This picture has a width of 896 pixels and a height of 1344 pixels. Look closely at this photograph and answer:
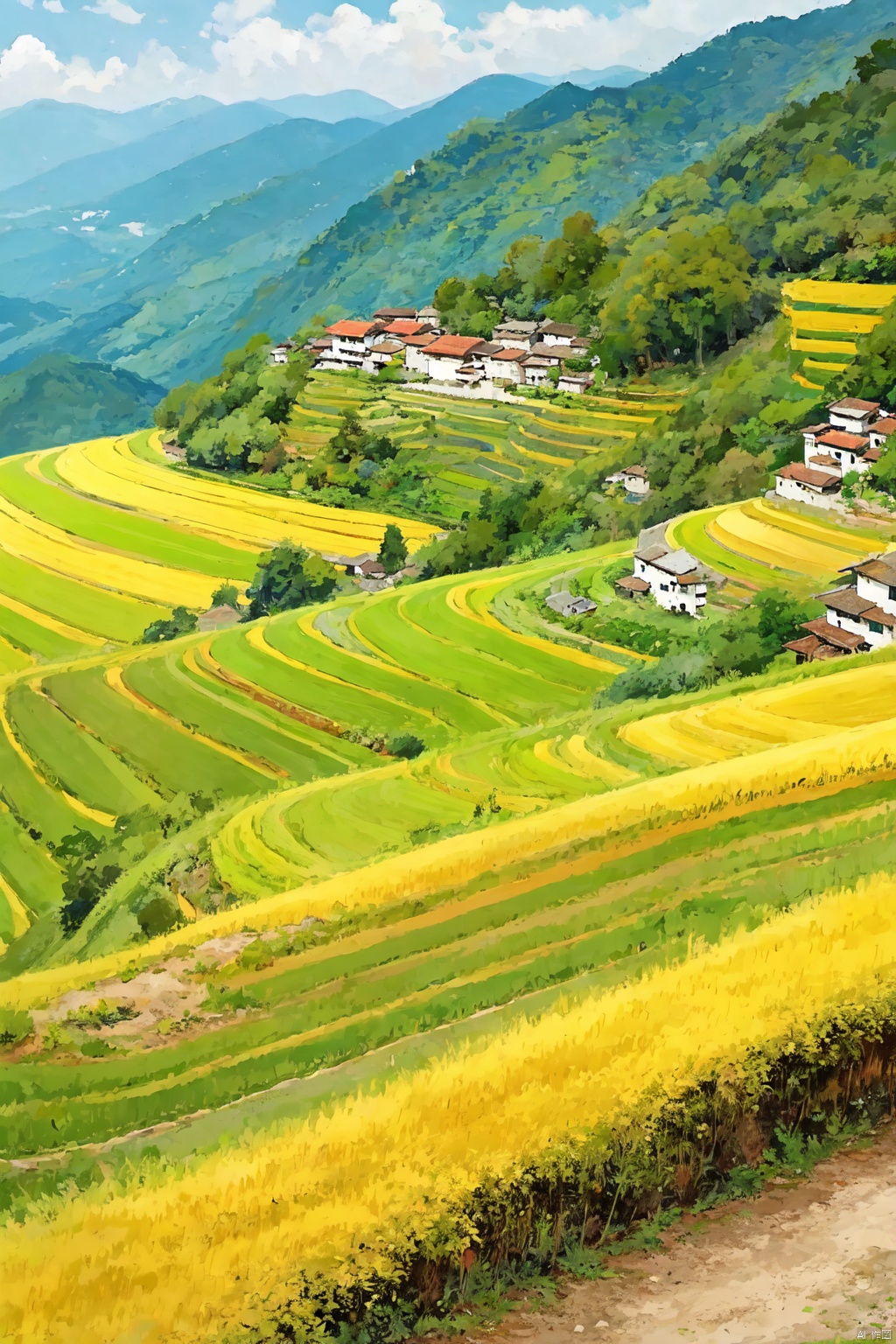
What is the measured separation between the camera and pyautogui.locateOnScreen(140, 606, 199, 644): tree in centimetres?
3706

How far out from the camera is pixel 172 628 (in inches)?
1469

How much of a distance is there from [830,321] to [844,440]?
13958mm

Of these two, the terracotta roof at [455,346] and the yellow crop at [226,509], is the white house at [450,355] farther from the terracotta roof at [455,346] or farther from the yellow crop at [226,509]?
the yellow crop at [226,509]

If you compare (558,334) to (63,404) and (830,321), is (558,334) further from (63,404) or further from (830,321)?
(63,404)

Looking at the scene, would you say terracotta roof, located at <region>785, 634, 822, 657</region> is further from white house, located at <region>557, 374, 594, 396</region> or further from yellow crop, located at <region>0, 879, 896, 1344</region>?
white house, located at <region>557, 374, 594, 396</region>

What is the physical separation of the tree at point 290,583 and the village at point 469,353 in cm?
2007

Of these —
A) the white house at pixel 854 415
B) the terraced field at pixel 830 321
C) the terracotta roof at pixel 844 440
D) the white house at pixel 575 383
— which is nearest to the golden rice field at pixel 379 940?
the terracotta roof at pixel 844 440

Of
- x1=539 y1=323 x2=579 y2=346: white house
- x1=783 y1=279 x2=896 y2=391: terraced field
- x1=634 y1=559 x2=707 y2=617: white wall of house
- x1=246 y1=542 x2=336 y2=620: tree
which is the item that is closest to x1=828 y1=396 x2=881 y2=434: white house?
x1=783 y1=279 x2=896 y2=391: terraced field

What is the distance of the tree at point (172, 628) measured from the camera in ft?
122

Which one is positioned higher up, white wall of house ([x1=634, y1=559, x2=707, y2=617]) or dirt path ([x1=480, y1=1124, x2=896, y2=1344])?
white wall of house ([x1=634, y1=559, x2=707, y2=617])

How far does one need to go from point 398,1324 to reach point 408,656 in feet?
74.8

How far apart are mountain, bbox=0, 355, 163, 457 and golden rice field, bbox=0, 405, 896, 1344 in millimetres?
103187

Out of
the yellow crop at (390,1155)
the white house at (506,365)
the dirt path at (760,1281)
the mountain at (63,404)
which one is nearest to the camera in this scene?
the dirt path at (760,1281)

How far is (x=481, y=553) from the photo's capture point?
3994 centimetres
